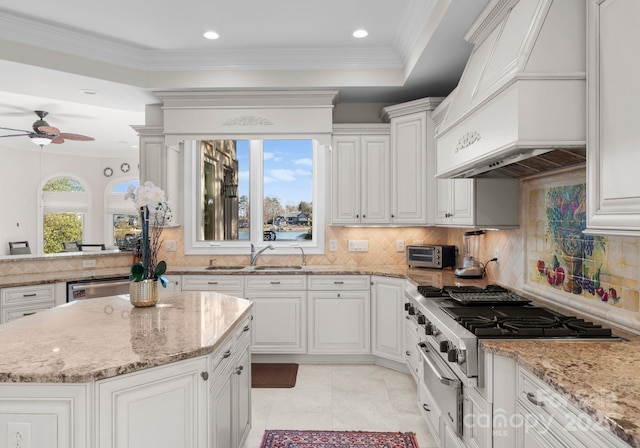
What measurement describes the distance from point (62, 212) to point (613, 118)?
10226 mm

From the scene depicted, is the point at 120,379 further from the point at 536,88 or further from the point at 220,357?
the point at 536,88

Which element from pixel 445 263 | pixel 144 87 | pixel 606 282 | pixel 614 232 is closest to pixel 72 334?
pixel 614 232

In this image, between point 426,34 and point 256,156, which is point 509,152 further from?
point 256,156

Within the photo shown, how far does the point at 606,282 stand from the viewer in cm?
192

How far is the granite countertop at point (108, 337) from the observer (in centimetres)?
134

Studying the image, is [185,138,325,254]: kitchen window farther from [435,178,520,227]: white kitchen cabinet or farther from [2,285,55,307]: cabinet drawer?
[435,178,520,227]: white kitchen cabinet

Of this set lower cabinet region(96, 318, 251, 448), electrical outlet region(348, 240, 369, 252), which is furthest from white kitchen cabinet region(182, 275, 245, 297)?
lower cabinet region(96, 318, 251, 448)

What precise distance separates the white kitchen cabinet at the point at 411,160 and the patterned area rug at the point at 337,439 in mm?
1899

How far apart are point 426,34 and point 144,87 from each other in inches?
102

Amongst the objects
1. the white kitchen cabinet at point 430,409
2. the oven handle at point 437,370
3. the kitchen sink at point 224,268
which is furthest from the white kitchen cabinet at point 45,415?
the kitchen sink at point 224,268

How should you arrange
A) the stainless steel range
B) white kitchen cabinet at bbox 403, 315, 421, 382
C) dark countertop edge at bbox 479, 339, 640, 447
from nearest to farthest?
dark countertop edge at bbox 479, 339, 640, 447
the stainless steel range
white kitchen cabinet at bbox 403, 315, 421, 382

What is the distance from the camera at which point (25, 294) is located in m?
3.39

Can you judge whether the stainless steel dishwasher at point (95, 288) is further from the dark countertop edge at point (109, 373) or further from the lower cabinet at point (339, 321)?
the dark countertop edge at point (109, 373)

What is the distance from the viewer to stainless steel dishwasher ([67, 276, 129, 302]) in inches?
140
